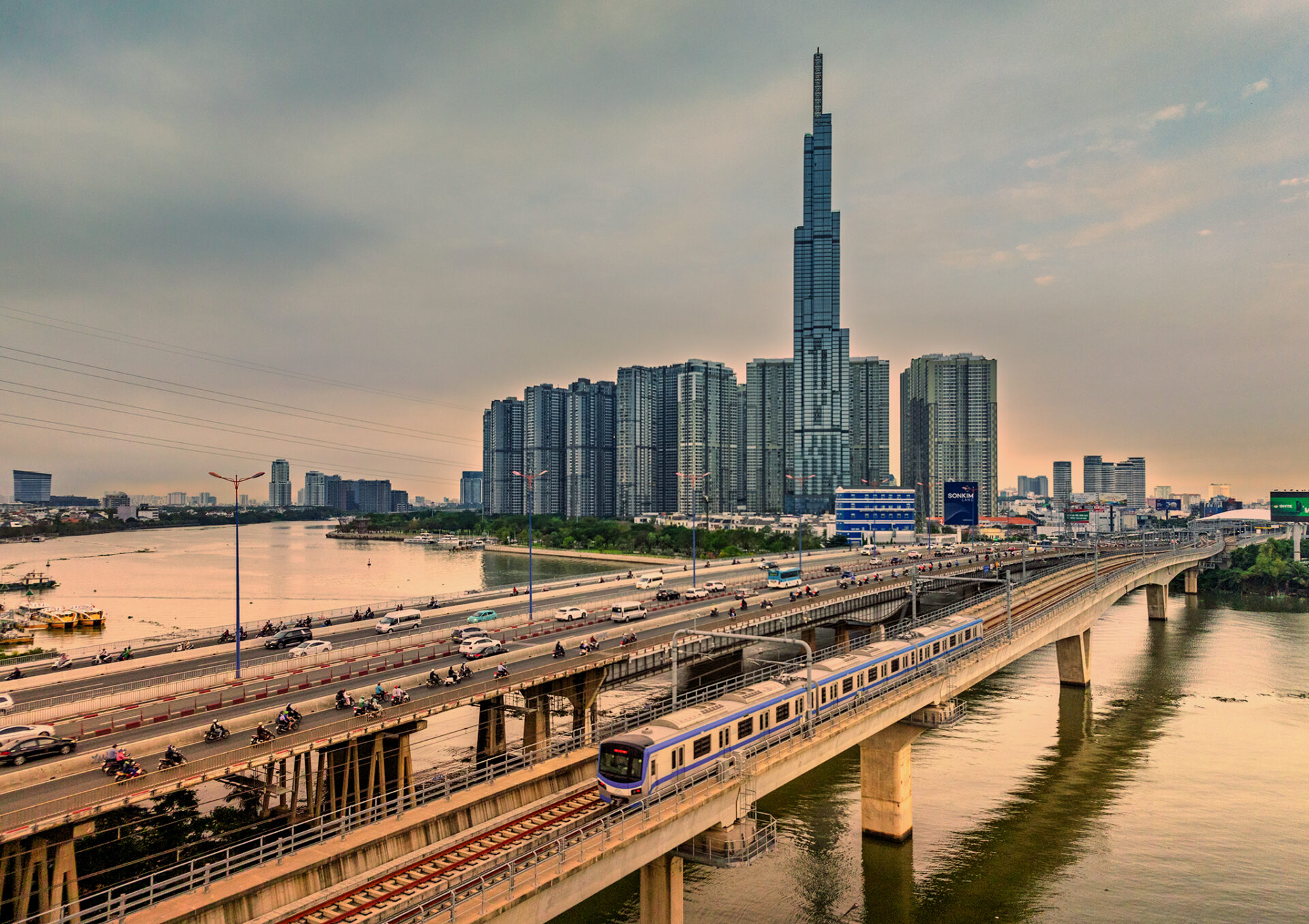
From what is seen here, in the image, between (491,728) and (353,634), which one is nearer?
(491,728)

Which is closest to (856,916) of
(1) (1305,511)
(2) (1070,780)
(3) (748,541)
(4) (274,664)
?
(2) (1070,780)

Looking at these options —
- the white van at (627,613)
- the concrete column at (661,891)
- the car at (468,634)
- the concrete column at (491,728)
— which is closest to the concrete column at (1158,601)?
the white van at (627,613)

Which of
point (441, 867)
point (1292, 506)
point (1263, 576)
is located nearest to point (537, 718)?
point (441, 867)

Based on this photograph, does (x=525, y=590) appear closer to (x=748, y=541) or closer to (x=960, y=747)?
(x=960, y=747)

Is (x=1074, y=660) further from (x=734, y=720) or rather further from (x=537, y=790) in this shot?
(x=537, y=790)

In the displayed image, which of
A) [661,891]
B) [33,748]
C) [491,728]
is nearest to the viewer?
[661,891]
